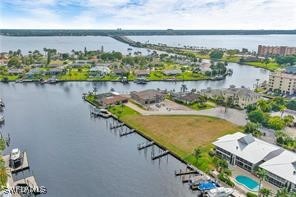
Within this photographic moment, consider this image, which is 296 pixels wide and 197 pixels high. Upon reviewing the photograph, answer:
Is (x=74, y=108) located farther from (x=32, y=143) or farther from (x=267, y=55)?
(x=267, y=55)

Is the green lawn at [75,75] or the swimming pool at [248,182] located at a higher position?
the green lawn at [75,75]

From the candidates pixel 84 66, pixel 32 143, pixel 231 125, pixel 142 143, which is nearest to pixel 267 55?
pixel 84 66

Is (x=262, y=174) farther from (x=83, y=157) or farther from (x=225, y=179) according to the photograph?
(x=83, y=157)

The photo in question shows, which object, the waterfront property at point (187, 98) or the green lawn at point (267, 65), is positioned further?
the green lawn at point (267, 65)

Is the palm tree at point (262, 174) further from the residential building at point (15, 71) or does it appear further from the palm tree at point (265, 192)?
the residential building at point (15, 71)

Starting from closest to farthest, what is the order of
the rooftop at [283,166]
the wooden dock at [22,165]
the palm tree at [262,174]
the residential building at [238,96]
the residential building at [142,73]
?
the palm tree at [262,174] → the rooftop at [283,166] → the wooden dock at [22,165] → the residential building at [238,96] → the residential building at [142,73]

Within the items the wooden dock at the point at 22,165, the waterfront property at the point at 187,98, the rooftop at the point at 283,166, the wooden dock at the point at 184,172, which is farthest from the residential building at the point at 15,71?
the rooftop at the point at 283,166
